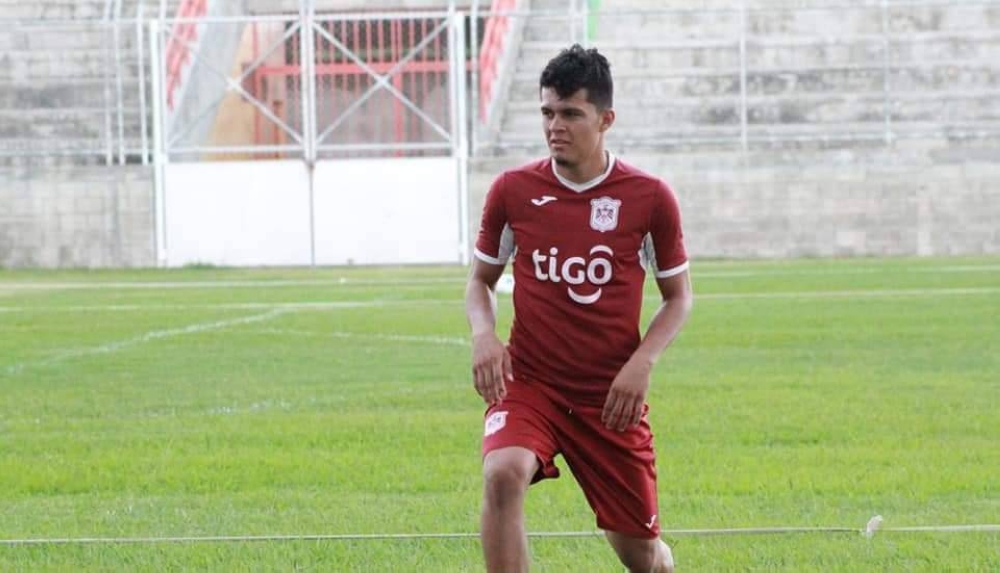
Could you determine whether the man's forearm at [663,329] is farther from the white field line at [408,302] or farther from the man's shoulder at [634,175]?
the white field line at [408,302]

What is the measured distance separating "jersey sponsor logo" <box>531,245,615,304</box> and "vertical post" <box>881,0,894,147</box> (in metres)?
26.2

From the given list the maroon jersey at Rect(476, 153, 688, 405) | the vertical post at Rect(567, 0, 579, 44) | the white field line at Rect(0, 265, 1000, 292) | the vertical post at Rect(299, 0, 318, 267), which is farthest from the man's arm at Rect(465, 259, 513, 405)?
the vertical post at Rect(567, 0, 579, 44)

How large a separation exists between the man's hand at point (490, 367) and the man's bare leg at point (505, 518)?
10.2 inches

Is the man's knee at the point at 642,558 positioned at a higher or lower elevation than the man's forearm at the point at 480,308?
lower

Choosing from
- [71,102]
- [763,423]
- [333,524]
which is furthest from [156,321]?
[71,102]

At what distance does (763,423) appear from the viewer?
10.7 metres

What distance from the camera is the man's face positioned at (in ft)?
18.8

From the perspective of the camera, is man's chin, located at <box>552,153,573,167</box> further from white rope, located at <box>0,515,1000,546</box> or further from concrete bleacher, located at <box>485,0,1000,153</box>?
concrete bleacher, located at <box>485,0,1000,153</box>

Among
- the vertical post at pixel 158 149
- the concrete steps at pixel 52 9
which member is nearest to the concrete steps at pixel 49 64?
the concrete steps at pixel 52 9

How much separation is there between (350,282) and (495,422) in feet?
66.9

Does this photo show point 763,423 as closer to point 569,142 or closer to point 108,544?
point 108,544

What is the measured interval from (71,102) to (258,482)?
85.7 feet

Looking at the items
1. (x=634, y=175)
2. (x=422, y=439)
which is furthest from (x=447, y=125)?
(x=634, y=175)

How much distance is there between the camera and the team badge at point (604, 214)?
5887 millimetres
